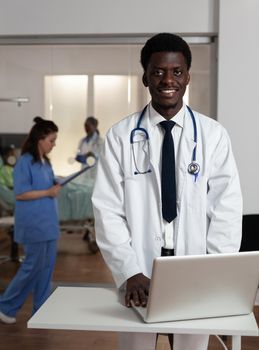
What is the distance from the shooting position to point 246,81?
3.25 metres

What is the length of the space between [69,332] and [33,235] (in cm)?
61

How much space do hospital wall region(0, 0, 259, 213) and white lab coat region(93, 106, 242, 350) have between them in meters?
1.48

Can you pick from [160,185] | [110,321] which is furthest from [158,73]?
[110,321]

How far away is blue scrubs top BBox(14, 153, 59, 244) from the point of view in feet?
10.7

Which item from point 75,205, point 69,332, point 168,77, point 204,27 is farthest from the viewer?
point 75,205

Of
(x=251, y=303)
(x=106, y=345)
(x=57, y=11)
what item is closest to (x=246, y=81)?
(x=57, y=11)

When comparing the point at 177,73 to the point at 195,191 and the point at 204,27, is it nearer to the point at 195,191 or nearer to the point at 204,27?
the point at 195,191

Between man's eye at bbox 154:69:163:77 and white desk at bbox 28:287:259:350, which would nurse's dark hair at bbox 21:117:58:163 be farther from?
white desk at bbox 28:287:259:350

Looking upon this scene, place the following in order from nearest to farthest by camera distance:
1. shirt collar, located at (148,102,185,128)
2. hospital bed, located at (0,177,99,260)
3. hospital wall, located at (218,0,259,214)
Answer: shirt collar, located at (148,102,185,128) < hospital wall, located at (218,0,259,214) < hospital bed, located at (0,177,99,260)

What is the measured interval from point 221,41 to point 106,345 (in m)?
1.89

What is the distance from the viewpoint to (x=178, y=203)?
1.81m

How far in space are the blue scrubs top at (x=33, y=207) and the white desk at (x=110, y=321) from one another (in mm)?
1711

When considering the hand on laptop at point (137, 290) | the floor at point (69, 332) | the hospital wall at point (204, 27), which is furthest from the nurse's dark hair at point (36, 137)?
the hand on laptop at point (137, 290)

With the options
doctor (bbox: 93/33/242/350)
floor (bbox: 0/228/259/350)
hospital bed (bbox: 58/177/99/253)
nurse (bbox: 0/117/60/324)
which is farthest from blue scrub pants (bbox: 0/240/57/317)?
doctor (bbox: 93/33/242/350)
